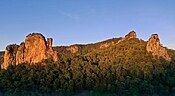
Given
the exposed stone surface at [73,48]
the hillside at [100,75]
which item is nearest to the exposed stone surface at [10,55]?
the hillside at [100,75]

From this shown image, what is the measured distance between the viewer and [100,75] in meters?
92.6

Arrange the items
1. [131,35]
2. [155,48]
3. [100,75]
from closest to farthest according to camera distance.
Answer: [100,75]
[155,48]
[131,35]

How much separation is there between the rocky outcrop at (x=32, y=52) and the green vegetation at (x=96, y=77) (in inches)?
149

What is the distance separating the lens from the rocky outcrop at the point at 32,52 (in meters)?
108

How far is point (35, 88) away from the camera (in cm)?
8756

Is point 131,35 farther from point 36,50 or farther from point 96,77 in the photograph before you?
point 96,77

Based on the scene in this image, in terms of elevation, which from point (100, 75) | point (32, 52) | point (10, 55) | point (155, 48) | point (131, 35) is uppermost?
Answer: point (131, 35)

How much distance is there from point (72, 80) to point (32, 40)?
89.6 ft

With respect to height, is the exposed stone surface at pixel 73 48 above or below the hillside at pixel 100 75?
above

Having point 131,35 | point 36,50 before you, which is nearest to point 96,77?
point 36,50

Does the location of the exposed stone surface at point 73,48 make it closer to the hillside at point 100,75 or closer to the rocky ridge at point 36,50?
the hillside at point 100,75

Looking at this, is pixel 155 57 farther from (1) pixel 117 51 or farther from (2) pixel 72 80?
(2) pixel 72 80

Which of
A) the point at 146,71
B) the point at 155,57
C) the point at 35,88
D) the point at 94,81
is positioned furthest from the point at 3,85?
the point at 155,57

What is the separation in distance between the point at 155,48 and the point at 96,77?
2472 centimetres
